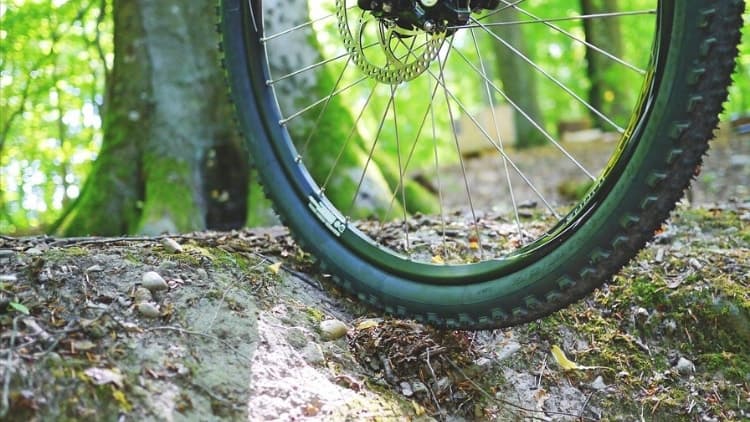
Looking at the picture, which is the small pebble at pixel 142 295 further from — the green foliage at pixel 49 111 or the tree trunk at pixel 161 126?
the green foliage at pixel 49 111

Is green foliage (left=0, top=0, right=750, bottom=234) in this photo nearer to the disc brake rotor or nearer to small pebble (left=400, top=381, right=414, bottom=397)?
the disc brake rotor

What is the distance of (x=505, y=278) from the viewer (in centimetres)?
188

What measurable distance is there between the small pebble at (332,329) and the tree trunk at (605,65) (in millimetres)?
8614

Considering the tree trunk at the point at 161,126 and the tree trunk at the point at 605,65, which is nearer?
the tree trunk at the point at 161,126

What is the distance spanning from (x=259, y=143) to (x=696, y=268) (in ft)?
5.08

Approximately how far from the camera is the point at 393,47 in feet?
6.99

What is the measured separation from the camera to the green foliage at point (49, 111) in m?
6.23

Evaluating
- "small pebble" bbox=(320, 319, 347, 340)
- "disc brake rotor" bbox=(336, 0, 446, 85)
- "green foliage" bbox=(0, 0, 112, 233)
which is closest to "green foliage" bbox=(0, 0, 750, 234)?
"green foliage" bbox=(0, 0, 112, 233)

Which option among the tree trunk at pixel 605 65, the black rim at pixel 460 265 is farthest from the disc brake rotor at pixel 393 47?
the tree trunk at pixel 605 65

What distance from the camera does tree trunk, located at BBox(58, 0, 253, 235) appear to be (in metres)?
3.93

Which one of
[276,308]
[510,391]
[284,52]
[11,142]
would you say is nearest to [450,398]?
[510,391]

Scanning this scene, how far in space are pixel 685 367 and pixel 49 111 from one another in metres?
7.44

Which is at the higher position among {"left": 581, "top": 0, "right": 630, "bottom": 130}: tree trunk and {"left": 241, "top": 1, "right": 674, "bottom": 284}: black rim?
Result: {"left": 581, "top": 0, "right": 630, "bottom": 130}: tree trunk

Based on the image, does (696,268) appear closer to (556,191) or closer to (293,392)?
(293,392)
